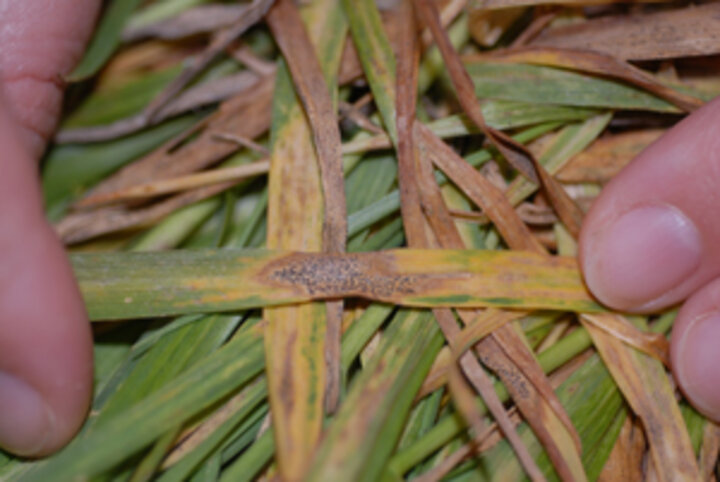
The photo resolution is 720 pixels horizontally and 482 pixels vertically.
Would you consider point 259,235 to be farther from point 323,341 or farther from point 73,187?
point 73,187

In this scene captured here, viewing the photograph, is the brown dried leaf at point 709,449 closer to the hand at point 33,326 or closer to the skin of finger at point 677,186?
the skin of finger at point 677,186

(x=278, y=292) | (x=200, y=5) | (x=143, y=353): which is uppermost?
(x=200, y=5)

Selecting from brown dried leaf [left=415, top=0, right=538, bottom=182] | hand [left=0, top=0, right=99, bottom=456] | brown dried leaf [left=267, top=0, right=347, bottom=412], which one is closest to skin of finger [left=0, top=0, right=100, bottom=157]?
hand [left=0, top=0, right=99, bottom=456]

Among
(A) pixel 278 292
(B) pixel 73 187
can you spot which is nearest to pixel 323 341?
(A) pixel 278 292

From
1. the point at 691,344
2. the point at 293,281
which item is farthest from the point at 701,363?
the point at 293,281

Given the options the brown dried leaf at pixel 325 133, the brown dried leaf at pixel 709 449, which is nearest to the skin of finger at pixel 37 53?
the brown dried leaf at pixel 325 133

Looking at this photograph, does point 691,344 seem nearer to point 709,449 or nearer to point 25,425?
point 709,449

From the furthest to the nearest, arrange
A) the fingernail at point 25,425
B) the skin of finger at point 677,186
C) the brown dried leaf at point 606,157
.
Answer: the brown dried leaf at point 606,157 → the skin of finger at point 677,186 → the fingernail at point 25,425
